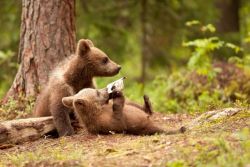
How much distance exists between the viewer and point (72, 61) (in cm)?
966

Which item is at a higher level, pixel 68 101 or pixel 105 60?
pixel 105 60

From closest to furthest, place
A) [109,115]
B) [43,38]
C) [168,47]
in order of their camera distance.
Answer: [109,115] → [43,38] → [168,47]

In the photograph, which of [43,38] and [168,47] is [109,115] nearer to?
[43,38]

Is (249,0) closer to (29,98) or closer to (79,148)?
(29,98)

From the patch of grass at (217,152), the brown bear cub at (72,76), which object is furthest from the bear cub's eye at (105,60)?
the patch of grass at (217,152)

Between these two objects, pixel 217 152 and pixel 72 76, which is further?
pixel 72 76

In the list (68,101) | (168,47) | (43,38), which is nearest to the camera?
(68,101)

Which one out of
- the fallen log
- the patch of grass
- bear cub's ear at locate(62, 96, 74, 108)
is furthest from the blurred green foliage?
the patch of grass

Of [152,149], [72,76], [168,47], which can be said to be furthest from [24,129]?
[168,47]

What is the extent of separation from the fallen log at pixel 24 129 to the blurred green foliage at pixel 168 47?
3.49 m

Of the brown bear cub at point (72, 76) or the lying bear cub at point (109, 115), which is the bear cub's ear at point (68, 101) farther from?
the brown bear cub at point (72, 76)

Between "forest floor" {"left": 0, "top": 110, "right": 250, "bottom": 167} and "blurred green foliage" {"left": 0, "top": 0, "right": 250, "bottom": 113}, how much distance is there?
405cm

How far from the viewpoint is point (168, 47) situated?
20.7m

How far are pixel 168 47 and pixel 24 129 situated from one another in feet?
40.7
